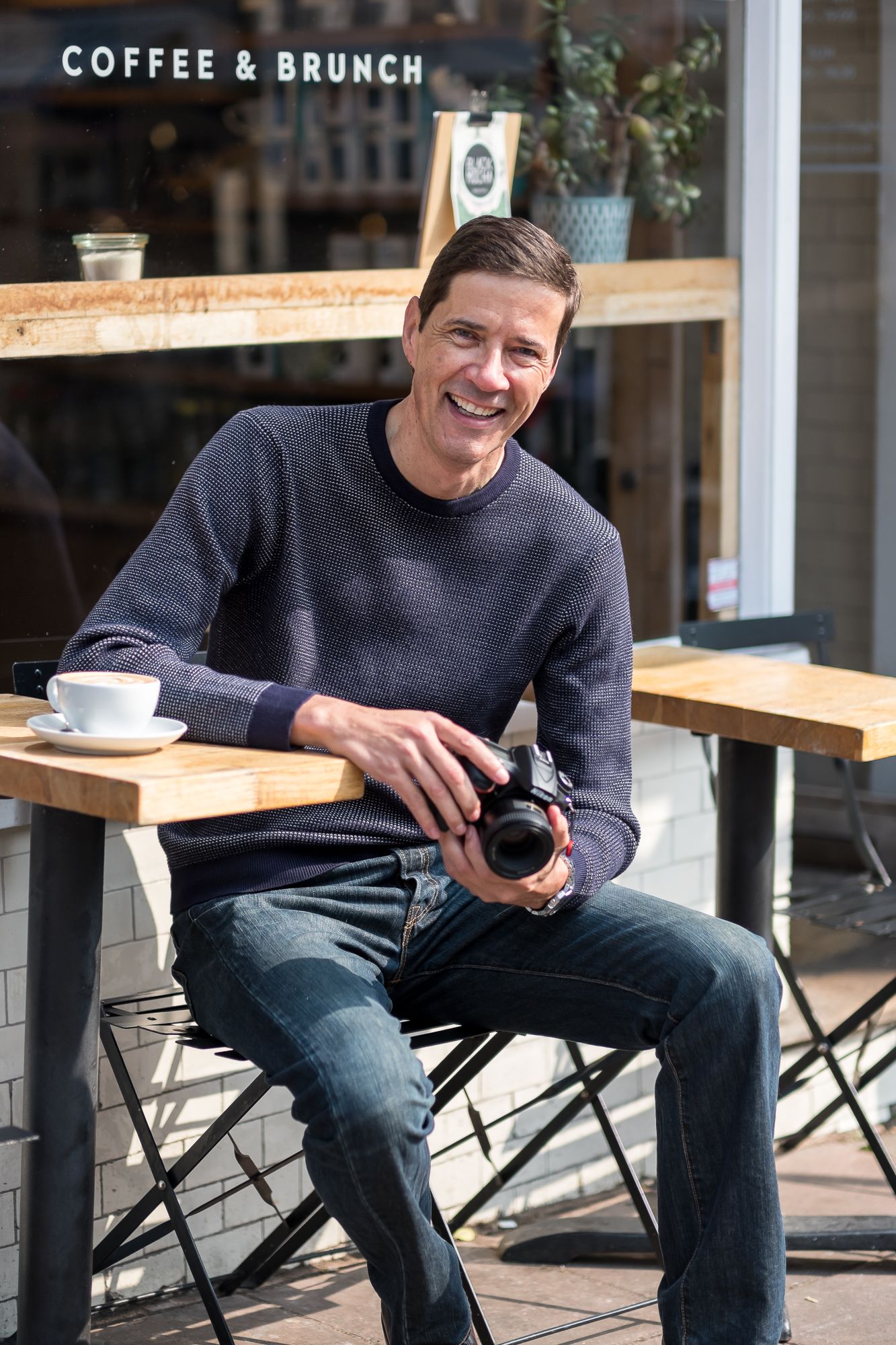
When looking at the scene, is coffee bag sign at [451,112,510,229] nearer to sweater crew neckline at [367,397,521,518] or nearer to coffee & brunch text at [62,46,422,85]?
coffee & brunch text at [62,46,422,85]

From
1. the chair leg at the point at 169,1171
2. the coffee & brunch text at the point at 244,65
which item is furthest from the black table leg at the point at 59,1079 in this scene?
the coffee & brunch text at the point at 244,65

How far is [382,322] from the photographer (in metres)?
3.44

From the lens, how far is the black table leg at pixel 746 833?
309cm

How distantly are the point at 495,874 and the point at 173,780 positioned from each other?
493 mm

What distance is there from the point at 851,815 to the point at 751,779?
2.56ft

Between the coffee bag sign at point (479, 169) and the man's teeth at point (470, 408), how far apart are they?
1.03m

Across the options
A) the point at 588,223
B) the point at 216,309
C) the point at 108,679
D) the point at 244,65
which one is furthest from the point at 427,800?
the point at 588,223

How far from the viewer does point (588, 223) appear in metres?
3.78

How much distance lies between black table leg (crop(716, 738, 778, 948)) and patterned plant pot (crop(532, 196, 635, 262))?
1.18m

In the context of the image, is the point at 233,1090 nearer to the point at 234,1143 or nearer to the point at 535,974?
the point at 234,1143

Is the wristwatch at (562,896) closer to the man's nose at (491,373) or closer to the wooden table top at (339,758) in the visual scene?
the wooden table top at (339,758)

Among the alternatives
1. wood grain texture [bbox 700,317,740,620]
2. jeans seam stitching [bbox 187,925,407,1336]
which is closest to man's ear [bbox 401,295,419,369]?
jeans seam stitching [bbox 187,925,407,1336]

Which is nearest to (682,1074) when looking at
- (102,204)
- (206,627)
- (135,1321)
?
(206,627)

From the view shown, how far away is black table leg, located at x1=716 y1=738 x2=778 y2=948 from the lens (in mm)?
3092
